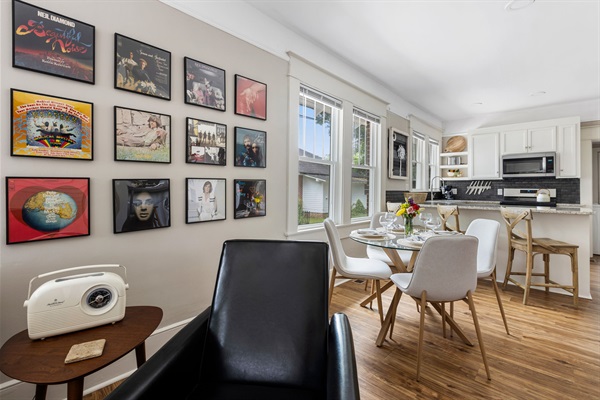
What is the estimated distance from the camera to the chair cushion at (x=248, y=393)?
1057 millimetres

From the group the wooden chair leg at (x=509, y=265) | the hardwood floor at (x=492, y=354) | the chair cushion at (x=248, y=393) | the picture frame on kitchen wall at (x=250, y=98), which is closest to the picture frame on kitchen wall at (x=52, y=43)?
the picture frame on kitchen wall at (x=250, y=98)

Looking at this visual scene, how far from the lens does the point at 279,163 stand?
2756 millimetres

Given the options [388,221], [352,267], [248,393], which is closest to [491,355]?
[352,267]

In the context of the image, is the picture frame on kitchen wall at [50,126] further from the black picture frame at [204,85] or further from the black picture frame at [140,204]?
the black picture frame at [204,85]

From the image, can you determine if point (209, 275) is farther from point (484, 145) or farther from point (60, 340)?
point (484, 145)

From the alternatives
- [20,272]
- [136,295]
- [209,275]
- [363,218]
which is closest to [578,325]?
[363,218]

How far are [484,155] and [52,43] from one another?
6.70 meters

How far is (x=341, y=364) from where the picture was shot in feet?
2.99

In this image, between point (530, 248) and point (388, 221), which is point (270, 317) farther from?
point (530, 248)

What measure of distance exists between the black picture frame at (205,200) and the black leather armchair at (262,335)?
33.0 inches

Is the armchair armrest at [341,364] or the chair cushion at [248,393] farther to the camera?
the chair cushion at [248,393]

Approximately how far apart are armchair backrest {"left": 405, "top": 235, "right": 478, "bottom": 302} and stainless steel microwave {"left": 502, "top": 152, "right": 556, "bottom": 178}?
4.62m

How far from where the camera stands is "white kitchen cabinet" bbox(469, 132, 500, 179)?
18.2 ft

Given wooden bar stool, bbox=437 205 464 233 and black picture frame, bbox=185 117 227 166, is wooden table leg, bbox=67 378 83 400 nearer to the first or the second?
black picture frame, bbox=185 117 227 166
